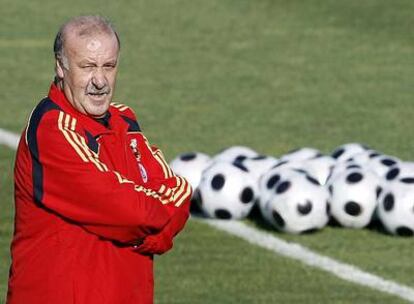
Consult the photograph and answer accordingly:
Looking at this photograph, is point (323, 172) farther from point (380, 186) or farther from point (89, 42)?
point (89, 42)

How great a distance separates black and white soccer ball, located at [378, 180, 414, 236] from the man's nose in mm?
5514

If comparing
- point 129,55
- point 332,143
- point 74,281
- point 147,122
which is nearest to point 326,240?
point 332,143

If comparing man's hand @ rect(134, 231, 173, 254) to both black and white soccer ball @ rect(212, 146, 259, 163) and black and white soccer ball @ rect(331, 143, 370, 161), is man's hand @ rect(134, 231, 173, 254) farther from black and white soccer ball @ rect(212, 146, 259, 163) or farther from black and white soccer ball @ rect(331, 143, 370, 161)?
black and white soccer ball @ rect(331, 143, 370, 161)

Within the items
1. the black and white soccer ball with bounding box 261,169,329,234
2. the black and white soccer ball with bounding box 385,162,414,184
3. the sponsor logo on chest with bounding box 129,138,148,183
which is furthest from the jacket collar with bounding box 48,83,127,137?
the black and white soccer ball with bounding box 385,162,414,184

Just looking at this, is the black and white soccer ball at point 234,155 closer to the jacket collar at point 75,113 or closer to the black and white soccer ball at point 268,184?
the black and white soccer ball at point 268,184

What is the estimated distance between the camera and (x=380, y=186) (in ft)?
36.4

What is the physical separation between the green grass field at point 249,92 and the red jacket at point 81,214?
379 centimetres

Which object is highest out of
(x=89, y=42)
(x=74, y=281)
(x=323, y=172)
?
(x=89, y=42)

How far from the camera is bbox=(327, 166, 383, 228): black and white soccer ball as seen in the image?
1104cm

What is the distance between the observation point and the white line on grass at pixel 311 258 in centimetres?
991

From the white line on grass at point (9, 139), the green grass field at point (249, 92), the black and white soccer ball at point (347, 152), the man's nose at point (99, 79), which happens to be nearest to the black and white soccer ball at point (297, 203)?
the green grass field at point (249, 92)

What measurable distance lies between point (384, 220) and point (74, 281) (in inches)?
220

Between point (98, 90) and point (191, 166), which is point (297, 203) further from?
point (98, 90)

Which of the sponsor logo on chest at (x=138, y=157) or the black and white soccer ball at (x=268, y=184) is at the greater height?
the sponsor logo on chest at (x=138, y=157)
